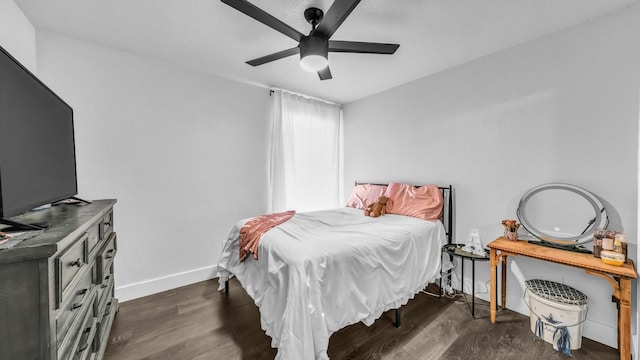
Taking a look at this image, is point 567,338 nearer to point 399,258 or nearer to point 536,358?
point 536,358

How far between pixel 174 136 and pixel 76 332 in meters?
2.05

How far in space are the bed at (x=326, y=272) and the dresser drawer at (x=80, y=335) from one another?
Answer: 942 millimetres

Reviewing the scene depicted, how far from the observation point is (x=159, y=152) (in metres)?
2.65

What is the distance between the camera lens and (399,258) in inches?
80.4

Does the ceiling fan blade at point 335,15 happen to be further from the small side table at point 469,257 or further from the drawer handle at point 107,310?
the drawer handle at point 107,310

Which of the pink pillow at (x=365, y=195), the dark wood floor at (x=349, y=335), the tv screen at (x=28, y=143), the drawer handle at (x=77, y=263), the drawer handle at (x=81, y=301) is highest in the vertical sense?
the tv screen at (x=28, y=143)

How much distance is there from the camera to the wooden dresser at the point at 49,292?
801 millimetres

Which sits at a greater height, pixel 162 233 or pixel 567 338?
pixel 162 233

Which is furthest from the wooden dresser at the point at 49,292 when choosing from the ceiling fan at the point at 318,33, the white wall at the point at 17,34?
the ceiling fan at the point at 318,33

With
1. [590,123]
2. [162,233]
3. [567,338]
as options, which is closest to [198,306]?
[162,233]

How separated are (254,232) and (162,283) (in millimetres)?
1384

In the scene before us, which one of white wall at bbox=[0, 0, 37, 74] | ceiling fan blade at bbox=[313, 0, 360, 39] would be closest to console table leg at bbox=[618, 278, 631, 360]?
ceiling fan blade at bbox=[313, 0, 360, 39]

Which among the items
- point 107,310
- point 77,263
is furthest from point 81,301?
point 107,310

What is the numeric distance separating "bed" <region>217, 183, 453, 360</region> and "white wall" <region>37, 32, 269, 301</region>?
0.70 m
